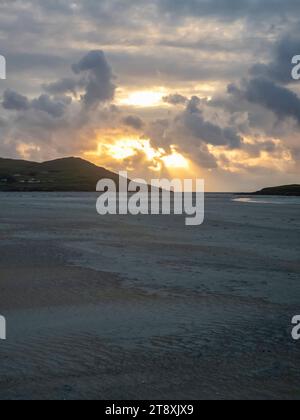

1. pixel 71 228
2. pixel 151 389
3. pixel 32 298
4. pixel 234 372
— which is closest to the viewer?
pixel 151 389

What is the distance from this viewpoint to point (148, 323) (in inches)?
543

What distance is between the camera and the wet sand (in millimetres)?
9711

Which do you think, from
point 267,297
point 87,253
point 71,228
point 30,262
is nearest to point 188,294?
point 267,297

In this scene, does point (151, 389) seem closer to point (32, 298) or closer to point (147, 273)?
point (32, 298)

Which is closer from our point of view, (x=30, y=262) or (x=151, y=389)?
(x=151, y=389)

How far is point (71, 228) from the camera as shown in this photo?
40875mm

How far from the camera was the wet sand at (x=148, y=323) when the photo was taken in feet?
31.9

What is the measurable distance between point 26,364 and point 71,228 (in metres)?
30.6

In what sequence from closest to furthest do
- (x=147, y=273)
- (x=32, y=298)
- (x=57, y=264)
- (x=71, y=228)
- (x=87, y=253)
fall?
(x=32, y=298)
(x=147, y=273)
(x=57, y=264)
(x=87, y=253)
(x=71, y=228)

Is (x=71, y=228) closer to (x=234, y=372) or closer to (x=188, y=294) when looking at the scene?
(x=188, y=294)

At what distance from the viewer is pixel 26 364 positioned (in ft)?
34.6
